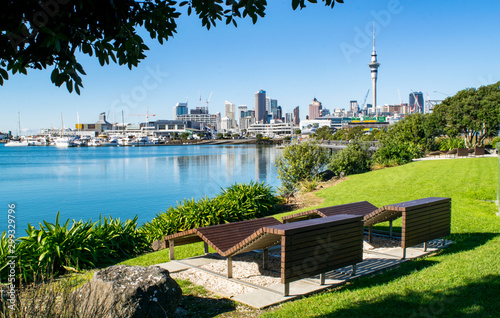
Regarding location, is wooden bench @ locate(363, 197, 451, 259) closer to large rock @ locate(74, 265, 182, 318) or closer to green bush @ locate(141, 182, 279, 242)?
Result: large rock @ locate(74, 265, 182, 318)

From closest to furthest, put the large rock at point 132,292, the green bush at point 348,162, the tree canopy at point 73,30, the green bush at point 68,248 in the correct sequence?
the tree canopy at point 73,30 → the large rock at point 132,292 → the green bush at point 68,248 → the green bush at point 348,162

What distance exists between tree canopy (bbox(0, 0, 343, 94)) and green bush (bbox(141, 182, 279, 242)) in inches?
254

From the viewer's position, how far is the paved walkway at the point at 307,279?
493 cm

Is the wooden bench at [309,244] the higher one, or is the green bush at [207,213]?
the wooden bench at [309,244]

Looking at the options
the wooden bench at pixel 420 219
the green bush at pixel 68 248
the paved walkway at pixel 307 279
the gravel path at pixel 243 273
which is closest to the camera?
the paved walkway at pixel 307 279

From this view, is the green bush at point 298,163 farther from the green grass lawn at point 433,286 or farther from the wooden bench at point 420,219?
the wooden bench at point 420,219

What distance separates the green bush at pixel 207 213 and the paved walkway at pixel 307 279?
2.86 m

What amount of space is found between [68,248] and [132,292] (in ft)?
12.6

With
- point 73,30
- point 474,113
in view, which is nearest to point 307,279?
point 73,30

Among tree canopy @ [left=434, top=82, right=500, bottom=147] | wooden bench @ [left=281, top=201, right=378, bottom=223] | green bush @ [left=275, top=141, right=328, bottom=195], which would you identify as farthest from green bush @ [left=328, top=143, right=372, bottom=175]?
tree canopy @ [left=434, top=82, right=500, bottom=147]

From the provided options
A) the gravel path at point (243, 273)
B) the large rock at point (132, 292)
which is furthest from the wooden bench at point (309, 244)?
the large rock at point (132, 292)

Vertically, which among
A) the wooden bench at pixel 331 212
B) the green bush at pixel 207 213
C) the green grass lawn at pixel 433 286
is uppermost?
the wooden bench at pixel 331 212

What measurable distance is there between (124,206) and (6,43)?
19.2 metres

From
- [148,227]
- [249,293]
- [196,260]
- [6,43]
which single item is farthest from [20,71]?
[148,227]
